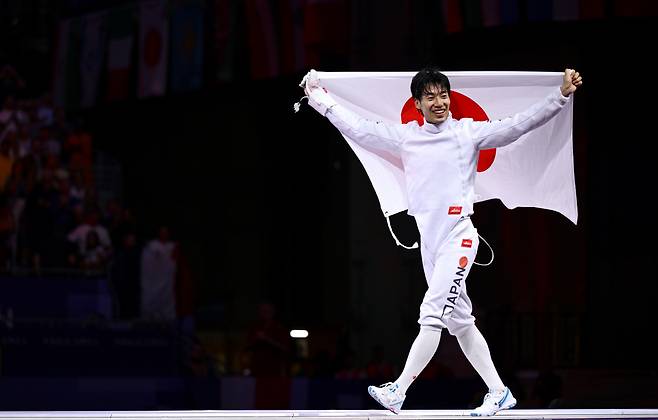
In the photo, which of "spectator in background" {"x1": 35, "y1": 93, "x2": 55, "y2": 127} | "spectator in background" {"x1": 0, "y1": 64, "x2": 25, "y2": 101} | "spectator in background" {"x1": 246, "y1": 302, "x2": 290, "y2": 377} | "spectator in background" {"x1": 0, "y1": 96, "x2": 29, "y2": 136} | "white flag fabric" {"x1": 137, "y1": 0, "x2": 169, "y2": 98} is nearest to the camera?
"spectator in background" {"x1": 246, "y1": 302, "x2": 290, "y2": 377}

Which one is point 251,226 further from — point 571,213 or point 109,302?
point 571,213

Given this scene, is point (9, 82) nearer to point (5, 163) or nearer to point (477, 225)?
point (5, 163)

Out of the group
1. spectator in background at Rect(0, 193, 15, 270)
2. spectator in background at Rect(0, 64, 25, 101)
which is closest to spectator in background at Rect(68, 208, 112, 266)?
spectator in background at Rect(0, 193, 15, 270)

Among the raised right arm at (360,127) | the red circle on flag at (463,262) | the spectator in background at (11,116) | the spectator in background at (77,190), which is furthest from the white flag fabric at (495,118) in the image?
the spectator in background at (11,116)

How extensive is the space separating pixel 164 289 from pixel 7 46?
28.2ft

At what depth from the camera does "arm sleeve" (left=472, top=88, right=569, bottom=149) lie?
5926 millimetres

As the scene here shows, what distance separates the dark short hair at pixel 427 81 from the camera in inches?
235

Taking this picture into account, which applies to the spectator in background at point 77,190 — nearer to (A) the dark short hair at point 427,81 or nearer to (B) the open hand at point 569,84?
(A) the dark short hair at point 427,81

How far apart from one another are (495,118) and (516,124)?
0.67 meters

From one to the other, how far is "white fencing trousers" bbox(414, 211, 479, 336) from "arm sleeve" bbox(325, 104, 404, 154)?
45 centimetres

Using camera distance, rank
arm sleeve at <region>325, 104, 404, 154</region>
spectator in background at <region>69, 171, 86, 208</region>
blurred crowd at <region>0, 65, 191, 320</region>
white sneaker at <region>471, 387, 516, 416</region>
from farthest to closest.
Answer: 1. spectator in background at <region>69, 171, 86, 208</region>
2. blurred crowd at <region>0, 65, 191, 320</region>
3. arm sleeve at <region>325, 104, 404, 154</region>
4. white sneaker at <region>471, 387, 516, 416</region>

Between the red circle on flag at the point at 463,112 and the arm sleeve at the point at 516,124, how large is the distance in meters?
0.50

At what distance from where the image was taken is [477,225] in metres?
13.0

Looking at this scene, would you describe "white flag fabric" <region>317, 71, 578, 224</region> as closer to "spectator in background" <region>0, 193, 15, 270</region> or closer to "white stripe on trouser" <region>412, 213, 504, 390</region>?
"white stripe on trouser" <region>412, 213, 504, 390</region>
